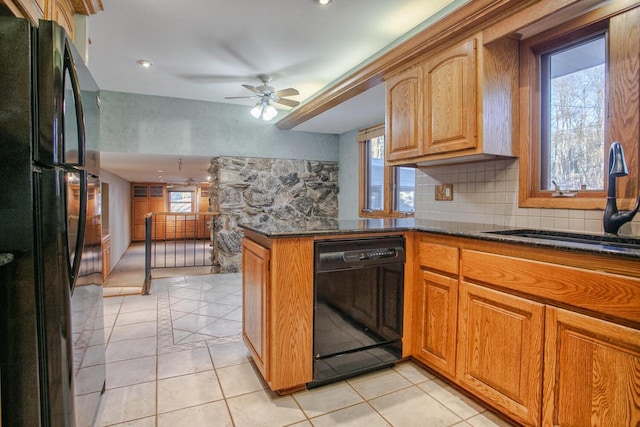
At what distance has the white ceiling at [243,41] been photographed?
95.9 inches

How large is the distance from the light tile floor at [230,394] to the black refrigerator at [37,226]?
65 cm

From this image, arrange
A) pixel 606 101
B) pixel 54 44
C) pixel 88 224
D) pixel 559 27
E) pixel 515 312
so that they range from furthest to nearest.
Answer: pixel 559 27 < pixel 606 101 < pixel 515 312 < pixel 88 224 < pixel 54 44

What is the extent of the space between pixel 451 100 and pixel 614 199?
3.48 ft

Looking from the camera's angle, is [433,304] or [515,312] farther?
[433,304]

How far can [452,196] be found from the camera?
271 centimetres

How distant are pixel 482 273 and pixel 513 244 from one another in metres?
0.22

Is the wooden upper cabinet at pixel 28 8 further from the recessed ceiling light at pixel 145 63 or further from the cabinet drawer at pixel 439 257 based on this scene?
the cabinet drawer at pixel 439 257

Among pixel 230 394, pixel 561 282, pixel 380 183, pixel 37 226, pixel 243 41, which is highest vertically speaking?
pixel 243 41

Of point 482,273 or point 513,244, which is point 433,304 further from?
point 513,244

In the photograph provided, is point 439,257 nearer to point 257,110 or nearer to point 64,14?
point 64,14

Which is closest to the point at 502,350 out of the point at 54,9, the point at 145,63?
the point at 54,9

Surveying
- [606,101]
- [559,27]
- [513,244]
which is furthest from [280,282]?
[559,27]

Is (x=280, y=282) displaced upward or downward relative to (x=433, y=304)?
upward

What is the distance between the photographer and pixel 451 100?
2236mm
